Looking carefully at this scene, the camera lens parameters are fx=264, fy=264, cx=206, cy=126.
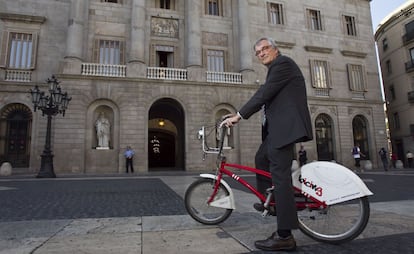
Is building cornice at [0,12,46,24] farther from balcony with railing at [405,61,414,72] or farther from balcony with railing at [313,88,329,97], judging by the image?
balcony with railing at [405,61,414,72]

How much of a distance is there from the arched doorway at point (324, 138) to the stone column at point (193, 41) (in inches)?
434

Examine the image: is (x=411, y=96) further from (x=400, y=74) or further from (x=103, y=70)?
(x=103, y=70)

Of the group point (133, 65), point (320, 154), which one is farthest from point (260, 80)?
point (133, 65)

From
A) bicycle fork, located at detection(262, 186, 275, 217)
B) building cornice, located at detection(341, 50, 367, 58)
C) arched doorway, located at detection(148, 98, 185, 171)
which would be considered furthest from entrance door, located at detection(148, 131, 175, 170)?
bicycle fork, located at detection(262, 186, 275, 217)

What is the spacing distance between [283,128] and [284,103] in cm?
25

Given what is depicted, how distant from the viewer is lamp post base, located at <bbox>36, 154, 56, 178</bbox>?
12.3 metres

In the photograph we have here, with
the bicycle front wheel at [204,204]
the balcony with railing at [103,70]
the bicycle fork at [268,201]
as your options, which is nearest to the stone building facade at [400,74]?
the balcony with railing at [103,70]

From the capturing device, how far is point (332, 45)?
76.9ft

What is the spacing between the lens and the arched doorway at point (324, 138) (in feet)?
71.6

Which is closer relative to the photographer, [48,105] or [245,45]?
[48,105]

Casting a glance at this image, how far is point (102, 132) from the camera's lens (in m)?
16.3

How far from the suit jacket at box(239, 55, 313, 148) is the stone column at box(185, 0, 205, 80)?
51.7 ft

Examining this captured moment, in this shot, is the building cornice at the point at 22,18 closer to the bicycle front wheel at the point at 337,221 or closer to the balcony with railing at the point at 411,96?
the bicycle front wheel at the point at 337,221

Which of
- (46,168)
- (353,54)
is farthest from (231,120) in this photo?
(353,54)
